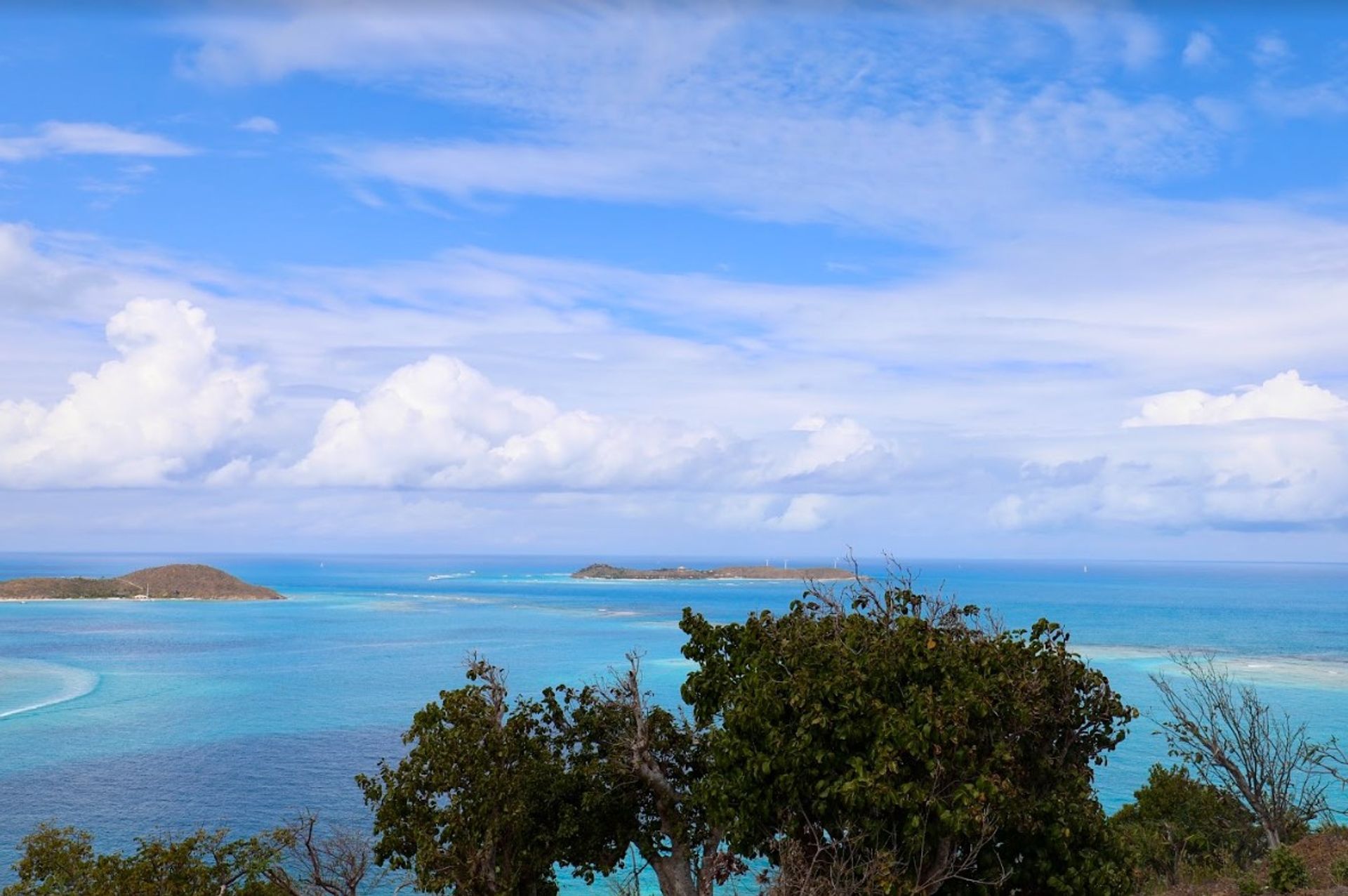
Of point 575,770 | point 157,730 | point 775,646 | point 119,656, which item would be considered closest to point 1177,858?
point 775,646

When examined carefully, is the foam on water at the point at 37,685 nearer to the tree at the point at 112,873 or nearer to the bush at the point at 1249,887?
the tree at the point at 112,873

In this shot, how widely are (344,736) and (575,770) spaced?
41.0 m

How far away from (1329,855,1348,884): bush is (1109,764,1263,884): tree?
6.19 m

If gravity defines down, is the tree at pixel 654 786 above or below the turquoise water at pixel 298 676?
above

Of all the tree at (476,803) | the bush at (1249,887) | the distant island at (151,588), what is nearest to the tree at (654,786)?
the tree at (476,803)

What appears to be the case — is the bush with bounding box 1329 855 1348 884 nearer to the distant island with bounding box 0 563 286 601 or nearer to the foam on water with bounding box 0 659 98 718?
the foam on water with bounding box 0 659 98 718

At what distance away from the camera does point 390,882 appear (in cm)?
3083

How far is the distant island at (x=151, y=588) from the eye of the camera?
16288 cm

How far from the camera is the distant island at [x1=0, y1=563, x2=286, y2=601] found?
16288cm

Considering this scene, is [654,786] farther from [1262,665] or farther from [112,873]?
[1262,665]

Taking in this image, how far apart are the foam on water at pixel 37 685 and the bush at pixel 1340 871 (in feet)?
218

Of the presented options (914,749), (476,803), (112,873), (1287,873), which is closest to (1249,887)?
(1287,873)

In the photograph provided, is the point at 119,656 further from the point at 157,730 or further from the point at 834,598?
the point at 834,598

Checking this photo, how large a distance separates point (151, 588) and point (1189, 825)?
596 feet
